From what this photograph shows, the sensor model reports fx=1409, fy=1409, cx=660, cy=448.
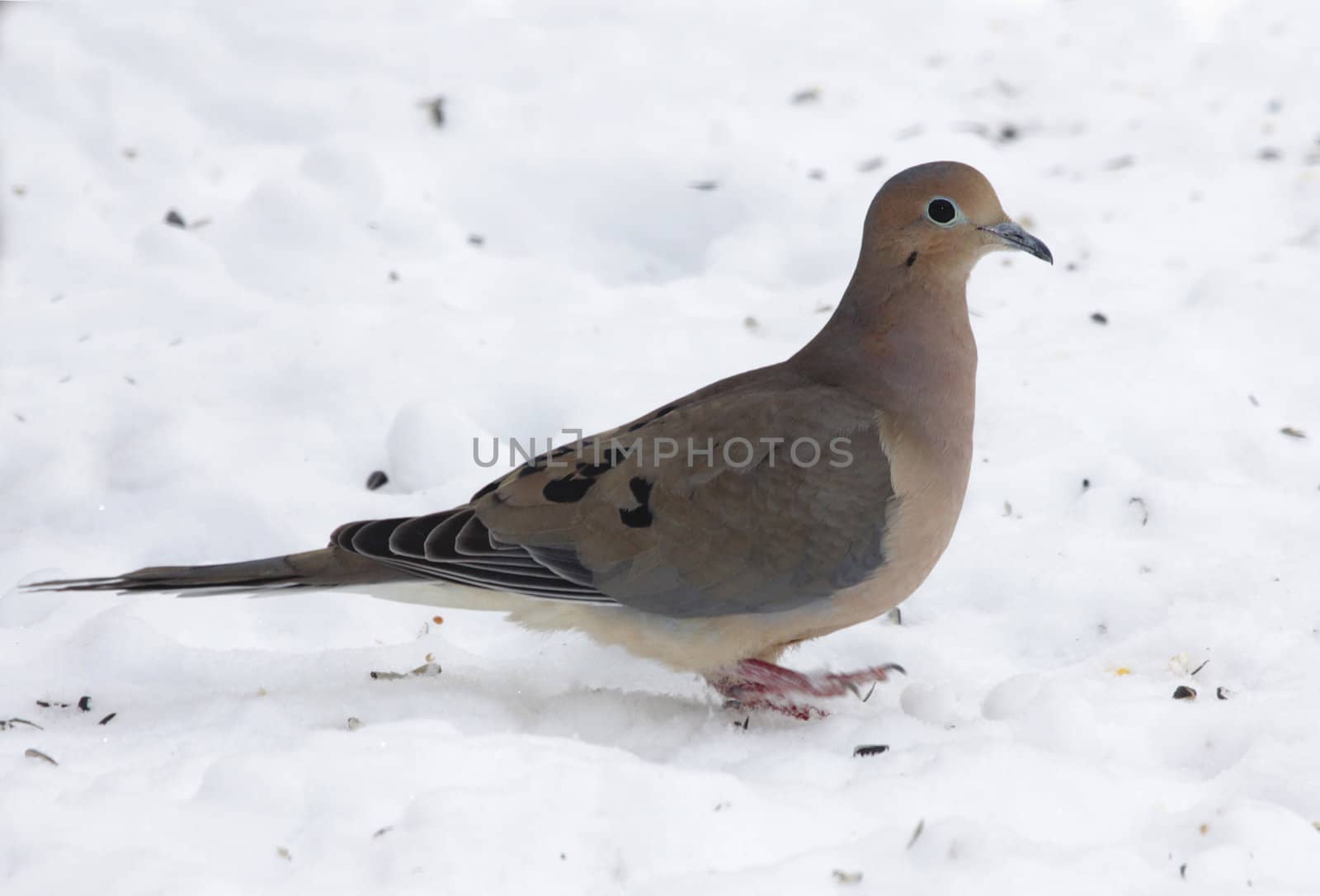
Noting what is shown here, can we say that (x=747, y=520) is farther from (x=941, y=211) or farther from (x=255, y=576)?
(x=255, y=576)

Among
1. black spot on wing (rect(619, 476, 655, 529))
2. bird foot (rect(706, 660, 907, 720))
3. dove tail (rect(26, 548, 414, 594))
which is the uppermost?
black spot on wing (rect(619, 476, 655, 529))

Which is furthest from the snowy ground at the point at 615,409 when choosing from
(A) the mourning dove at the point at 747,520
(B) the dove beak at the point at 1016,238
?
(B) the dove beak at the point at 1016,238

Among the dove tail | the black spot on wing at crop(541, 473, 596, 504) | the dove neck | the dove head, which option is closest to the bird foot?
the black spot on wing at crop(541, 473, 596, 504)

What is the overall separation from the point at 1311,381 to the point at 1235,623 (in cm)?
151

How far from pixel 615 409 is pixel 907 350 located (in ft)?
4.41

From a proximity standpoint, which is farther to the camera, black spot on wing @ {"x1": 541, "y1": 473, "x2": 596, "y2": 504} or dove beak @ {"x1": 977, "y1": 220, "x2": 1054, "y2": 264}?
dove beak @ {"x1": 977, "y1": 220, "x2": 1054, "y2": 264}

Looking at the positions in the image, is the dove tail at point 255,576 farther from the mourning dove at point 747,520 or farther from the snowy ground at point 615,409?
the snowy ground at point 615,409

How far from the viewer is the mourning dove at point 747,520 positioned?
3.14 metres

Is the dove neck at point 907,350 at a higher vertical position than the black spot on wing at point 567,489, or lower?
higher

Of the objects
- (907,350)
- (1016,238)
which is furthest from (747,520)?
(1016,238)

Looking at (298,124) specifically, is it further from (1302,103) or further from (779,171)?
(1302,103)

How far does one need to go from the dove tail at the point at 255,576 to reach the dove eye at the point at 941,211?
1525mm

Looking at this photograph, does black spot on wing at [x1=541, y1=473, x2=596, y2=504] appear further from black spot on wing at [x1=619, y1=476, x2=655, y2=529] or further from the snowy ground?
the snowy ground

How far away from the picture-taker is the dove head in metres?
3.41
